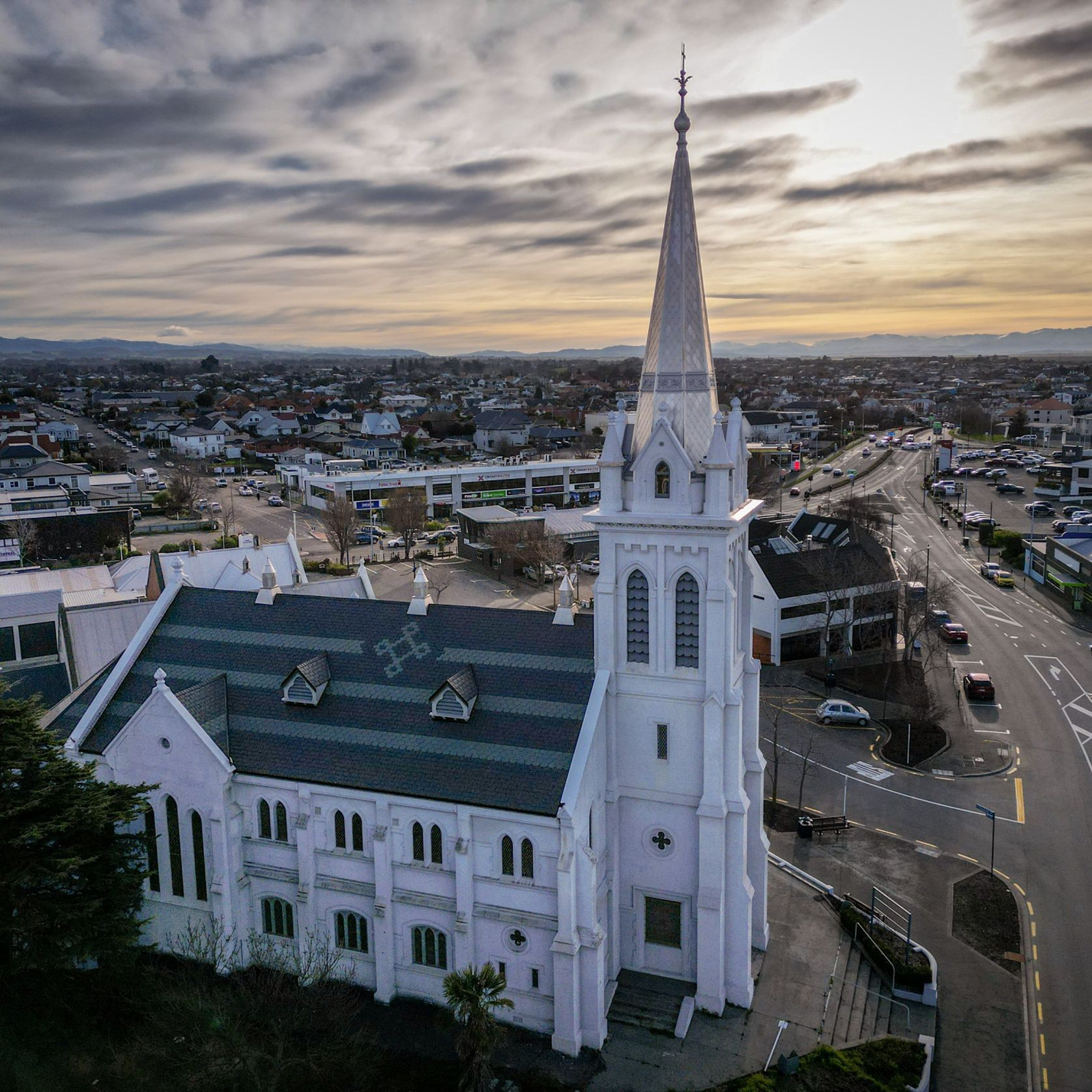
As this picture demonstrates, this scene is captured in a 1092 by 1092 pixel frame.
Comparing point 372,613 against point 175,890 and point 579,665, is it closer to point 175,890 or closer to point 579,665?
point 579,665

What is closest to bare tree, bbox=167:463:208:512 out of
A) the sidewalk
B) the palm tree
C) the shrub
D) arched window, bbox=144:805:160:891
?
arched window, bbox=144:805:160:891

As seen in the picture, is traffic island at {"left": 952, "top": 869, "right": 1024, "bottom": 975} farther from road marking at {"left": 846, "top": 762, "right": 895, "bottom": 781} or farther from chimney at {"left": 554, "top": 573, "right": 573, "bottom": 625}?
chimney at {"left": 554, "top": 573, "right": 573, "bottom": 625}

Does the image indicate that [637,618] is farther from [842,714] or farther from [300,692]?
[842,714]

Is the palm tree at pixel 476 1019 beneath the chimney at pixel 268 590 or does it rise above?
beneath

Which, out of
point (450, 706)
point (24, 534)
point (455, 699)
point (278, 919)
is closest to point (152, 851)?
point (278, 919)

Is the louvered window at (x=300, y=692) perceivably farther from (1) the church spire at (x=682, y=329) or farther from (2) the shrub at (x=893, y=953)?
(2) the shrub at (x=893, y=953)

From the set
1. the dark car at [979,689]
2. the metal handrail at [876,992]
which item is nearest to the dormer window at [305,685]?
the metal handrail at [876,992]
